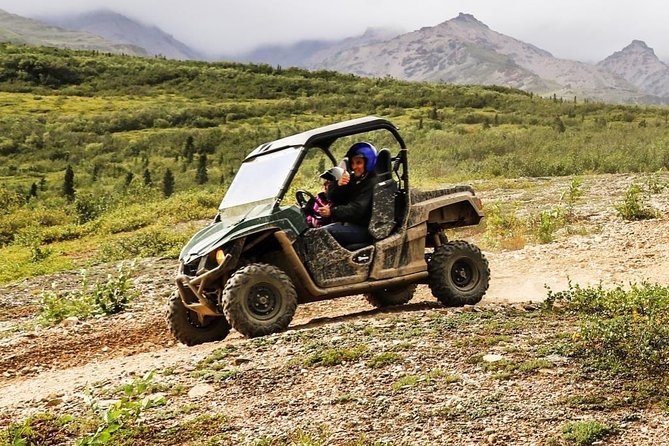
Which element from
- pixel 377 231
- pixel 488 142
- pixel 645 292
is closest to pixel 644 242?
pixel 645 292

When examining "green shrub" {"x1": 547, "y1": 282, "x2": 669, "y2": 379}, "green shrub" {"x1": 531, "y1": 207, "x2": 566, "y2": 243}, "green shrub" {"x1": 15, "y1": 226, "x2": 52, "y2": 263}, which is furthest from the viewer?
"green shrub" {"x1": 15, "y1": 226, "x2": 52, "y2": 263}

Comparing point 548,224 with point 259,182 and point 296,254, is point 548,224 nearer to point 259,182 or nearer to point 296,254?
point 259,182

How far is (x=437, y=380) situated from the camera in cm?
612

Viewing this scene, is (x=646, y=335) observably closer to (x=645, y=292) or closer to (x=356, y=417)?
(x=645, y=292)

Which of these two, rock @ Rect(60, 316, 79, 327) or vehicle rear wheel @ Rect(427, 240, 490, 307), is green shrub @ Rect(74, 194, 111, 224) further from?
vehicle rear wheel @ Rect(427, 240, 490, 307)

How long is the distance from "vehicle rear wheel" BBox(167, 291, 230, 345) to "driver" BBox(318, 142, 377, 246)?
1.87 m

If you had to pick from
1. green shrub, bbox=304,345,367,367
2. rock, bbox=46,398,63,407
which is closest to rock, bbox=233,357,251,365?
green shrub, bbox=304,345,367,367

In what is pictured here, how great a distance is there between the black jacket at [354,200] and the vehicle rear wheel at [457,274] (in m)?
1.12

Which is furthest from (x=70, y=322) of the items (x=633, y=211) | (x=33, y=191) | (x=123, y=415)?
(x=33, y=191)

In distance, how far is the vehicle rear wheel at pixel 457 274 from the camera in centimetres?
947

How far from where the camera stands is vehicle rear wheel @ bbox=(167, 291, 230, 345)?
9.11 m

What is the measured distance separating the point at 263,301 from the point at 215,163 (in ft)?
120

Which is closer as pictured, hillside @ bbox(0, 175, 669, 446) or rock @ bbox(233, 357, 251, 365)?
hillside @ bbox(0, 175, 669, 446)

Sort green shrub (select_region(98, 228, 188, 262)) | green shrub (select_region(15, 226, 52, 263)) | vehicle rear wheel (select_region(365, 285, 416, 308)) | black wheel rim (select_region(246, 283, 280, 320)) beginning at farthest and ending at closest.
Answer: green shrub (select_region(15, 226, 52, 263))
green shrub (select_region(98, 228, 188, 262))
vehicle rear wheel (select_region(365, 285, 416, 308))
black wheel rim (select_region(246, 283, 280, 320))
